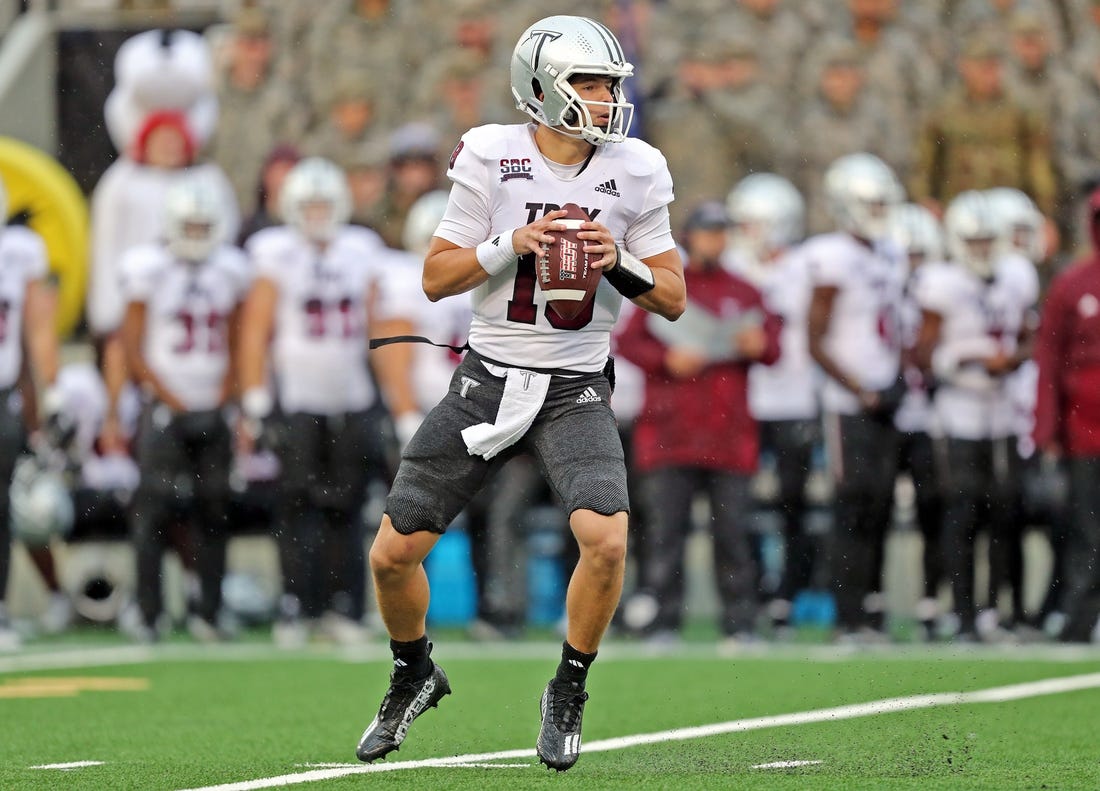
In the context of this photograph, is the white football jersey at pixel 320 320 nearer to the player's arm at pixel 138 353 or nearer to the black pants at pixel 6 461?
the player's arm at pixel 138 353

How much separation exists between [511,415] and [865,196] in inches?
215

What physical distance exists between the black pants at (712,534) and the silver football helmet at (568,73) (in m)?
4.57

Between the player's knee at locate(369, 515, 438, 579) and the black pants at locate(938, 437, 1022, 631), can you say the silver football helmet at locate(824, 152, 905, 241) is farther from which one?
the player's knee at locate(369, 515, 438, 579)

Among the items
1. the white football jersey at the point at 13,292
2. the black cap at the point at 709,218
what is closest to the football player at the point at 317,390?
the white football jersey at the point at 13,292

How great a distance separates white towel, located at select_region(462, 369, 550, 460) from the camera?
609 centimetres

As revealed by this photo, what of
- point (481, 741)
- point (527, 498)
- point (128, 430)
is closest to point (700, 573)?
point (527, 498)

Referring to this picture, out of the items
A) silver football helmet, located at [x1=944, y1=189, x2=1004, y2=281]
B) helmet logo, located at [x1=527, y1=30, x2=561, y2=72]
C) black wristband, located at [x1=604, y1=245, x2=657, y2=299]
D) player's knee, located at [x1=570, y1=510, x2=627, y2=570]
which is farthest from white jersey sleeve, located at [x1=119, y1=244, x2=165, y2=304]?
player's knee, located at [x1=570, y1=510, x2=627, y2=570]

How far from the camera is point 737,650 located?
10.2 m

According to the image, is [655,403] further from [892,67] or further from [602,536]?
[602,536]

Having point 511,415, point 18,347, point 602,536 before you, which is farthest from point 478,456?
point 18,347

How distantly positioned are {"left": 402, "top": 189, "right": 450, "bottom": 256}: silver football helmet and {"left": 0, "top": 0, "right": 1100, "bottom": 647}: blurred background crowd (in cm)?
2

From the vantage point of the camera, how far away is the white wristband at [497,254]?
5.91 metres

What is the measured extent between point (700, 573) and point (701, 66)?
320cm

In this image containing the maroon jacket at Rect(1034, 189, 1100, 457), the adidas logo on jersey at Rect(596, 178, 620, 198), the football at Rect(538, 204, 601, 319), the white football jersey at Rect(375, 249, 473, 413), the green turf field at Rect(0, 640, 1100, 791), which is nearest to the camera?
the football at Rect(538, 204, 601, 319)
